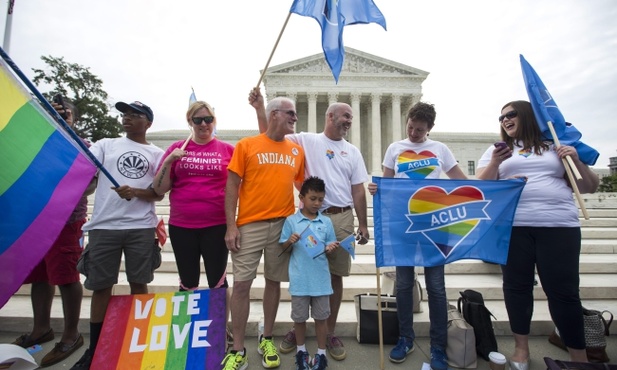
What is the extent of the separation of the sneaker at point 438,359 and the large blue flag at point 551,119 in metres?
2.20

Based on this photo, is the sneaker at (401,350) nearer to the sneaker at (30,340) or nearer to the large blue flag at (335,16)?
the large blue flag at (335,16)

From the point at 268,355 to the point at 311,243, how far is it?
3.64 feet

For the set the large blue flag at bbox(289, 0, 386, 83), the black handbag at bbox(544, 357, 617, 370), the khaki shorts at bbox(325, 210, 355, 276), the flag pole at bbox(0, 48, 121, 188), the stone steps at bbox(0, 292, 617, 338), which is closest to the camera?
the flag pole at bbox(0, 48, 121, 188)

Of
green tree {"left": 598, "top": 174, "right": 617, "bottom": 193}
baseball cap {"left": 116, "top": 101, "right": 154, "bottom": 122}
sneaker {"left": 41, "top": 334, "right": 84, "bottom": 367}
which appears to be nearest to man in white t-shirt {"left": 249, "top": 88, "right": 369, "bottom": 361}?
baseball cap {"left": 116, "top": 101, "right": 154, "bottom": 122}

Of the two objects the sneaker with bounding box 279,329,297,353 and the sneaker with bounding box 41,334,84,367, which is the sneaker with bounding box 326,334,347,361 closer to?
the sneaker with bounding box 279,329,297,353

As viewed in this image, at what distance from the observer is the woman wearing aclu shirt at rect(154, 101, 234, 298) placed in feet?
9.46

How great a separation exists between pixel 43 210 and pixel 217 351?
180 cm

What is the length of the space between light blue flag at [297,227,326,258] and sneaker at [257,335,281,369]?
3.15ft

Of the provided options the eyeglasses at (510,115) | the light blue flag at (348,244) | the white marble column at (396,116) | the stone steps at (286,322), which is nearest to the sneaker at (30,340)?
the stone steps at (286,322)

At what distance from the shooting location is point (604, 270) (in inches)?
197

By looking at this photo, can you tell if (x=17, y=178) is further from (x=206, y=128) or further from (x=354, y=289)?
(x=354, y=289)

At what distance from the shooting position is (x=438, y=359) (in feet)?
8.73

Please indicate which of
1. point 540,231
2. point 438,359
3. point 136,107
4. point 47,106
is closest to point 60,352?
point 47,106

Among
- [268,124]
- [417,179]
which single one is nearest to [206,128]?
[268,124]
